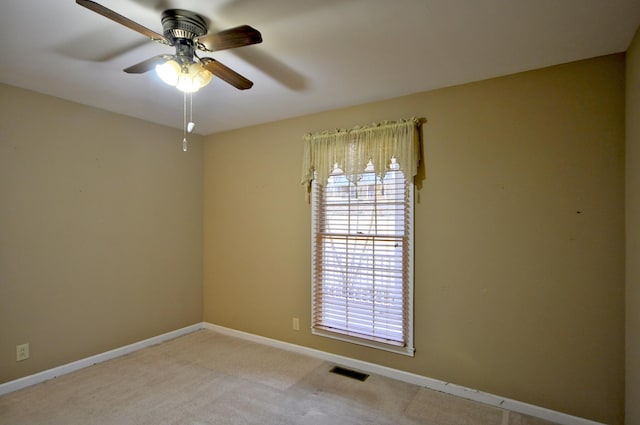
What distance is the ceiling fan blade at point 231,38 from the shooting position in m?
1.57

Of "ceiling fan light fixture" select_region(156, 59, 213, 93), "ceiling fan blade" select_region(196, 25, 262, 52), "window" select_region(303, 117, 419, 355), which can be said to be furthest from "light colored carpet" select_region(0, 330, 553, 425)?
"ceiling fan blade" select_region(196, 25, 262, 52)

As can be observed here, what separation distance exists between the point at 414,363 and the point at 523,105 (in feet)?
7.21

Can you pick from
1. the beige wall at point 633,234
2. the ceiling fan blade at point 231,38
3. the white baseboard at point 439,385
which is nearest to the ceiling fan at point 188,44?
the ceiling fan blade at point 231,38

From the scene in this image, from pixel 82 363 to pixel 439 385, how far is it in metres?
3.17

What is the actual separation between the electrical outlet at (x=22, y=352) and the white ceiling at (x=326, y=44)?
212cm

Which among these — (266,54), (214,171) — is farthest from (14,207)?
(266,54)

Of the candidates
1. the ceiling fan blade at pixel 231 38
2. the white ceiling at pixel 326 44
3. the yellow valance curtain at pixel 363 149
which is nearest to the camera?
the ceiling fan blade at pixel 231 38

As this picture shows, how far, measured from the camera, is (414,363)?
286 cm

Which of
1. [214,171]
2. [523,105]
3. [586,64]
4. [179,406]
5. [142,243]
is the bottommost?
[179,406]

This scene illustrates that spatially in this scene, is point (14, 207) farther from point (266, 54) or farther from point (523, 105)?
point (523, 105)

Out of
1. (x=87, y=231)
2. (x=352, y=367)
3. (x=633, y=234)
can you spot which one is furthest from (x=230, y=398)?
(x=633, y=234)

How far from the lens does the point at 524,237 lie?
2.45 metres

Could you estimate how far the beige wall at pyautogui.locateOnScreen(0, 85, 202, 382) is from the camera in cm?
275

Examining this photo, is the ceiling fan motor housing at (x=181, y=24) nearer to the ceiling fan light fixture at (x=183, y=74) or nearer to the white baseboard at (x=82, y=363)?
the ceiling fan light fixture at (x=183, y=74)
